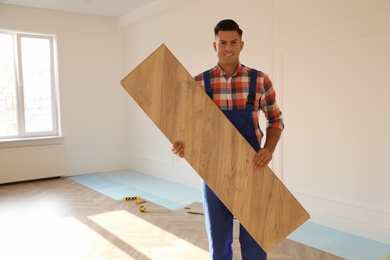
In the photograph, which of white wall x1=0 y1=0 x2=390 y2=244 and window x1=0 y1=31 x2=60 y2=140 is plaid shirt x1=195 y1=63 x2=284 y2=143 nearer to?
white wall x1=0 y1=0 x2=390 y2=244

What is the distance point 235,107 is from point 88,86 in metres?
5.53

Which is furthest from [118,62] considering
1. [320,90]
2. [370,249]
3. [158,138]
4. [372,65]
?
[370,249]

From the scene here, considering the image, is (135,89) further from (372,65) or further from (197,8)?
(197,8)

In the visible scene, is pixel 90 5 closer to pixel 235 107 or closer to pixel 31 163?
pixel 31 163

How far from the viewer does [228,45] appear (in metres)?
1.61

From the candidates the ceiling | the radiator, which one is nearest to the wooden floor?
the radiator

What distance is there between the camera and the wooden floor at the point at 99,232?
3.08 m

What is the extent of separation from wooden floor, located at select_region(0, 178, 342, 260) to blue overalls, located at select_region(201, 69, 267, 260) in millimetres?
1359

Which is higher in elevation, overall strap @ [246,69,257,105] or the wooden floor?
→ overall strap @ [246,69,257,105]

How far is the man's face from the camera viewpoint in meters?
1.59

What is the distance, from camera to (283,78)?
4.06 metres

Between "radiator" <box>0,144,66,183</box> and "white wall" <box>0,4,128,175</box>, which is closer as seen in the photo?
"radiator" <box>0,144,66,183</box>

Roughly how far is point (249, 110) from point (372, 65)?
84.1 inches

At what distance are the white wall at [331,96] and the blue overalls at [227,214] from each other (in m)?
2.06
